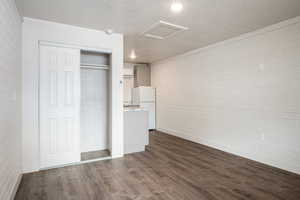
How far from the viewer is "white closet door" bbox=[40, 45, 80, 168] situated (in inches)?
120

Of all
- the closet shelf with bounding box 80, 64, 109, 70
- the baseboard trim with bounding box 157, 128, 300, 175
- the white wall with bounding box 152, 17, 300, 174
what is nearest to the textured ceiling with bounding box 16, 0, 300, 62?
the white wall with bounding box 152, 17, 300, 174

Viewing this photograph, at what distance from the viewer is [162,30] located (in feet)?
11.4

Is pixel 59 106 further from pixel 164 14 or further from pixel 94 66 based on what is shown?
pixel 164 14

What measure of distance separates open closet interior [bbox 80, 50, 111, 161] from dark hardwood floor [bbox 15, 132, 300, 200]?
29.8 inches

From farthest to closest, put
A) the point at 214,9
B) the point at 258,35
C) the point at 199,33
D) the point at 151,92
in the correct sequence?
1. the point at 151,92
2. the point at 199,33
3. the point at 258,35
4. the point at 214,9

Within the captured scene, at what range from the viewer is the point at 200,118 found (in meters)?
4.83

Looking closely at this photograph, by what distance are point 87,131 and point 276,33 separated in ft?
14.1

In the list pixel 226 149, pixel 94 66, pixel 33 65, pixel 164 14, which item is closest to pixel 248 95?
pixel 226 149

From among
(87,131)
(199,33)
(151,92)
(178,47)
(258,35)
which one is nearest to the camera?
(258,35)

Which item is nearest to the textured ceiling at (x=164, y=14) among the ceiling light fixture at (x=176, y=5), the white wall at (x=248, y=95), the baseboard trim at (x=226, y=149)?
the ceiling light fixture at (x=176, y=5)

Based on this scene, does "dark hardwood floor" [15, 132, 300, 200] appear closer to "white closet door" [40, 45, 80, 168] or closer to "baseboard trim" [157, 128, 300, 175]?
"baseboard trim" [157, 128, 300, 175]

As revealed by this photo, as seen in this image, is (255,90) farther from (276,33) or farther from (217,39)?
(217,39)

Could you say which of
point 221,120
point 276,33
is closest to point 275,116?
point 221,120

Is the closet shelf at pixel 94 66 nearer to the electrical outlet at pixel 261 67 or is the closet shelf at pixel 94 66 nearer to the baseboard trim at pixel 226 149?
the baseboard trim at pixel 226 149
